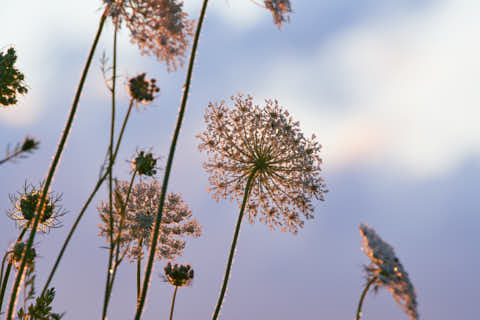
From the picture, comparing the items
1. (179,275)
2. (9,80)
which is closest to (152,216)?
(179,275)

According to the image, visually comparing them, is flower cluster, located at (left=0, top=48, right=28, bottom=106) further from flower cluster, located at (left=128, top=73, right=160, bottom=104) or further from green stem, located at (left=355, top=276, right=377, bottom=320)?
green stem, located at (left=355, top=276, right=377, bottom=320)

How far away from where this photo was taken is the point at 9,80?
9.67 metres

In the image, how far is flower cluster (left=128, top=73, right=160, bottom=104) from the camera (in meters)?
4.68

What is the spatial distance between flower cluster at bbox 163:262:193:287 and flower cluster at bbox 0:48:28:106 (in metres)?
5.69

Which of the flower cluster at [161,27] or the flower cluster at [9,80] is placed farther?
the flower cluster at [9,80]

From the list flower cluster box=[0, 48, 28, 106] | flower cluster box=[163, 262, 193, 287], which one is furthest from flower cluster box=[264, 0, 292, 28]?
flower cluster box=[0, 48, 28, 106]

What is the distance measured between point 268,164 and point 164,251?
3.31 meters

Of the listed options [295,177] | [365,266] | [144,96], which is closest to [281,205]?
[295,177]

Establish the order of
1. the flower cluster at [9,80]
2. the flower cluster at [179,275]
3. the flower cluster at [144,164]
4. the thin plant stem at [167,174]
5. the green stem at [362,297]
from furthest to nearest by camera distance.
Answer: the flower cluster at [9,80]
the flower cluster at [179,275]
the flower cluster at [144,164]
the green stem at [362,297]
the thin plant stem at [167,174]

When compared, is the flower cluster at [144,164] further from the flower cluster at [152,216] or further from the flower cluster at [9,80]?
the flower cluster at [9,80]

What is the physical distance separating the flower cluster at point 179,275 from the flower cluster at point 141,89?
3.90 meters

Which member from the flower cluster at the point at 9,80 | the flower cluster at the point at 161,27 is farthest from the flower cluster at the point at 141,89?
the flower cluster at the point at 9,80

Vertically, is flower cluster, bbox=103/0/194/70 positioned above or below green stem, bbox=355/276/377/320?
above

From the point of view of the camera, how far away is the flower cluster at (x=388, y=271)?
445 centimetres
